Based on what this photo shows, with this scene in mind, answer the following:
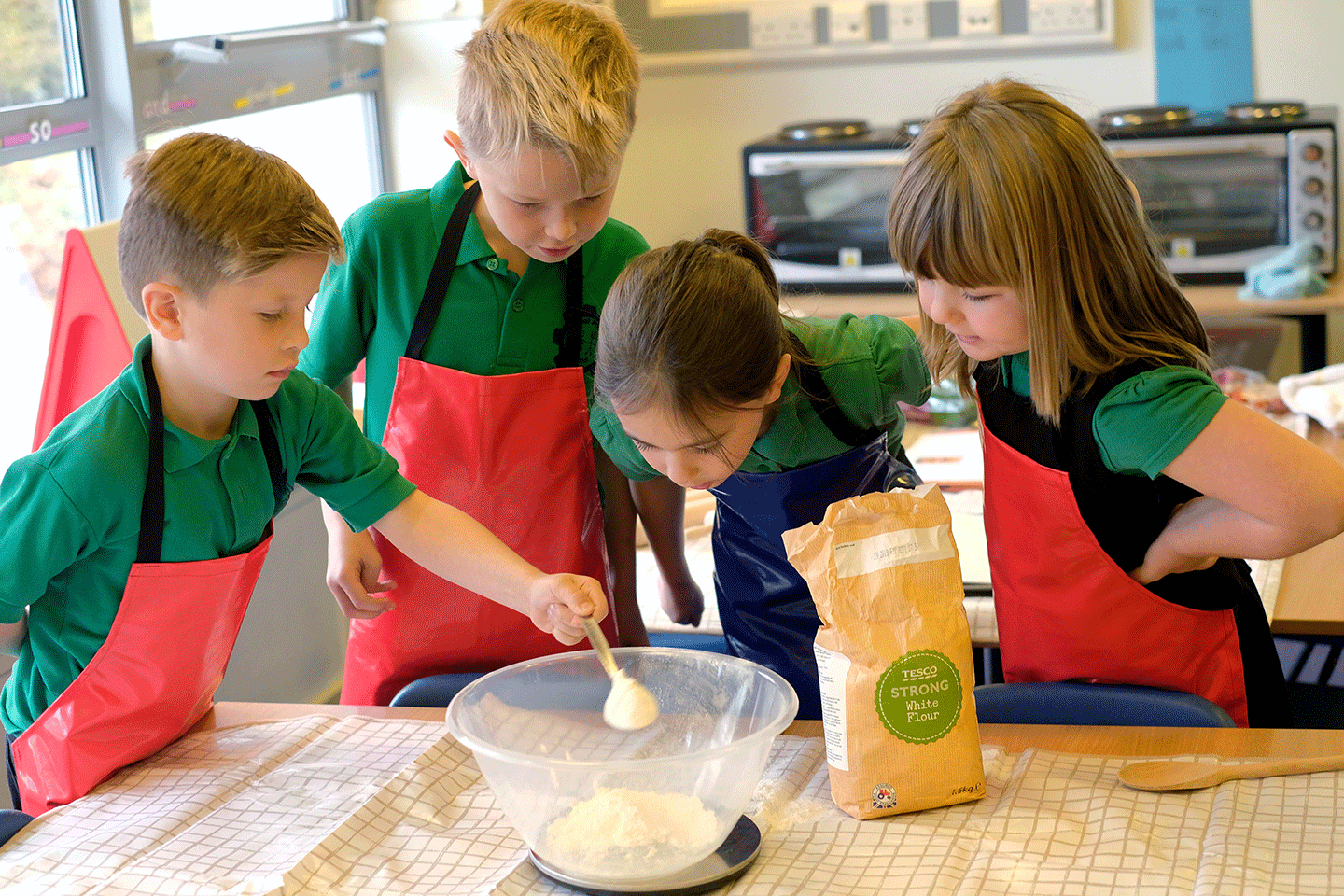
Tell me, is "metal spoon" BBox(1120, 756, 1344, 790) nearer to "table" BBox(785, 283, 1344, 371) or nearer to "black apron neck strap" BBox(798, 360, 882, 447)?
"black apron neck strap" BBox(798, 360, 882, 447)

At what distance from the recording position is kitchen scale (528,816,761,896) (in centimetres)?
81

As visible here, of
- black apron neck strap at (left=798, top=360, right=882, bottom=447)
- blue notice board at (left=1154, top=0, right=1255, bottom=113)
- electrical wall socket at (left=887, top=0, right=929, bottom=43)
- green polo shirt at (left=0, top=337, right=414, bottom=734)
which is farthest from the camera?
electrical wall socket at (left=887, top=0, right=929, bottom=43)

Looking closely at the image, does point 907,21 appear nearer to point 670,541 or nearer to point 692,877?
point 670,541

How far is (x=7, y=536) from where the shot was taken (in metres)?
0.90

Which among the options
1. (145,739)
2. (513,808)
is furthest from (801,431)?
(145,739)

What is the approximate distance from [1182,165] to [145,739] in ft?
7.63

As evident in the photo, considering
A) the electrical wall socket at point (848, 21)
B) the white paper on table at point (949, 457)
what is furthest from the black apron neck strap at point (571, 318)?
the electrical wall socket at point (848, 21)

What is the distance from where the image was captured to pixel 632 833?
80 cm

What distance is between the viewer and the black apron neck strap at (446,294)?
1.22 meters

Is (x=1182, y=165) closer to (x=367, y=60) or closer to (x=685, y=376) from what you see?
(x=367, y=60)

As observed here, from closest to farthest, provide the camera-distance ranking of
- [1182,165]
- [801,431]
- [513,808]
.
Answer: [513,808] < [801,431] < [1182,165]

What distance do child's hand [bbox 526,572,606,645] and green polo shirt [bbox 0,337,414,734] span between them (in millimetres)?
228

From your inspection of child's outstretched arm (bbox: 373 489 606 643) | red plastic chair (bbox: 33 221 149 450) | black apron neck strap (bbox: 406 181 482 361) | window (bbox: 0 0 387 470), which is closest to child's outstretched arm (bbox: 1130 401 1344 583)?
child's outstretched arm (bbox: 373 489 606 643)

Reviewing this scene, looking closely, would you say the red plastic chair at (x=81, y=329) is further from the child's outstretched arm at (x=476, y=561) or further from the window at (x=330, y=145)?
the window at (x=330, y=145)
